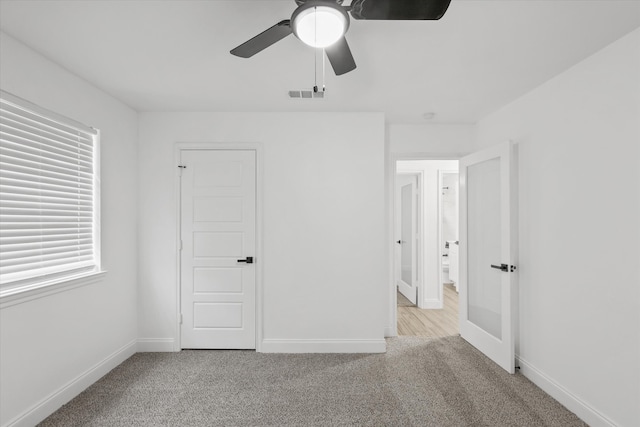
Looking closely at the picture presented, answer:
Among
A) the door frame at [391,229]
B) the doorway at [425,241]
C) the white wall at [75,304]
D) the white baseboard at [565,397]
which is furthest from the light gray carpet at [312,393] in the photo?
the doorway at [425,241]

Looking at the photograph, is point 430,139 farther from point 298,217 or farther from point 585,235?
point 585,235

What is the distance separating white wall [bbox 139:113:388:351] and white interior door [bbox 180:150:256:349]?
5.6 inches

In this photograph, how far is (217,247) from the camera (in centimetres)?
350

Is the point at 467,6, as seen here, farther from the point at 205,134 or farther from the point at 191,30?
the point at 205,134

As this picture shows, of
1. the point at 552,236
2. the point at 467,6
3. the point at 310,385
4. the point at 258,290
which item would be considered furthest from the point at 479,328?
the point at 467,6

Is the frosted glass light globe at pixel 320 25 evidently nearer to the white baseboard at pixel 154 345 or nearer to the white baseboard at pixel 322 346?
the white baseboard at pixel 322 346

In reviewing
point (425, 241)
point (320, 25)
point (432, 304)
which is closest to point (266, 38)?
point (320, 25)

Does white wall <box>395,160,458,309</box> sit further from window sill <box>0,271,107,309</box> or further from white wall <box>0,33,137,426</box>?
window sill <box>0,271,107,309</box>

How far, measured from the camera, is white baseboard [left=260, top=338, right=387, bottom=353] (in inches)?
135

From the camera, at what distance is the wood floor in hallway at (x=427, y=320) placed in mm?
4007

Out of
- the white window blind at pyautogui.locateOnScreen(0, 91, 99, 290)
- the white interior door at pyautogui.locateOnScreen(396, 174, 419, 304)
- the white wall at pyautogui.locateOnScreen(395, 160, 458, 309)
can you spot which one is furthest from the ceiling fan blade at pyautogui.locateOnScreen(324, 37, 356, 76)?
the white interior door at pyautogui.locateOnScreen(396, 174, 419, 304)

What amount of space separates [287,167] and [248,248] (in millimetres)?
952

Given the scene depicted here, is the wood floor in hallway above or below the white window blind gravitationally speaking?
below

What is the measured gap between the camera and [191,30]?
6.46 ft
